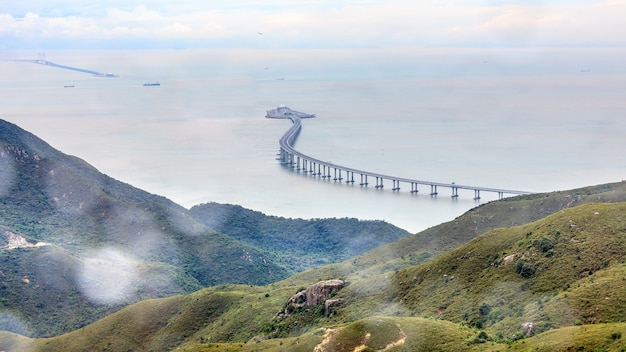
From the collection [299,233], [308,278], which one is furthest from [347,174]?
[308,278]

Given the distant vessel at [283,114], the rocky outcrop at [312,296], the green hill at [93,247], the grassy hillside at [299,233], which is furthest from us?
the distant vessel at [283,114]

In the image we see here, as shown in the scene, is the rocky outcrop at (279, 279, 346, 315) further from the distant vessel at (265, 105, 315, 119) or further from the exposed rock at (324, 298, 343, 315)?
the distant vessel at (265, 105, 315, 119)

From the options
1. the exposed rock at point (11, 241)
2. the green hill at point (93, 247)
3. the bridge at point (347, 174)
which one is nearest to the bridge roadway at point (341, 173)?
the bridge at point (347, 174)

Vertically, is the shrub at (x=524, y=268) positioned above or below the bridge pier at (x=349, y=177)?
above

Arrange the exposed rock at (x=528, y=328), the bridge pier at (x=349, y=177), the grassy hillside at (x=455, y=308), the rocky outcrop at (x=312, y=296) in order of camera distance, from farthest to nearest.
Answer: the bridge pier at (x=349, y=177) < the rocky outcrop at (x=312, y=296) < the exposed rock at (x=528, y=328) < the grassy hillside at (x=455, y=308)

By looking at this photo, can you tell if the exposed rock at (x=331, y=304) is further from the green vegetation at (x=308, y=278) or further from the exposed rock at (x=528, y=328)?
the exposed rock at (x=528, y=328)

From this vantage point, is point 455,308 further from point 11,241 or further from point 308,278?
point 11,241

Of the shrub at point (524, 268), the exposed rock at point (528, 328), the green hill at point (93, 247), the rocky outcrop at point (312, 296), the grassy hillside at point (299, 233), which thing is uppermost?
the shrub at point (524, 268)

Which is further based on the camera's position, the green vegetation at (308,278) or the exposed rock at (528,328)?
the green vegetation at (308,278)
